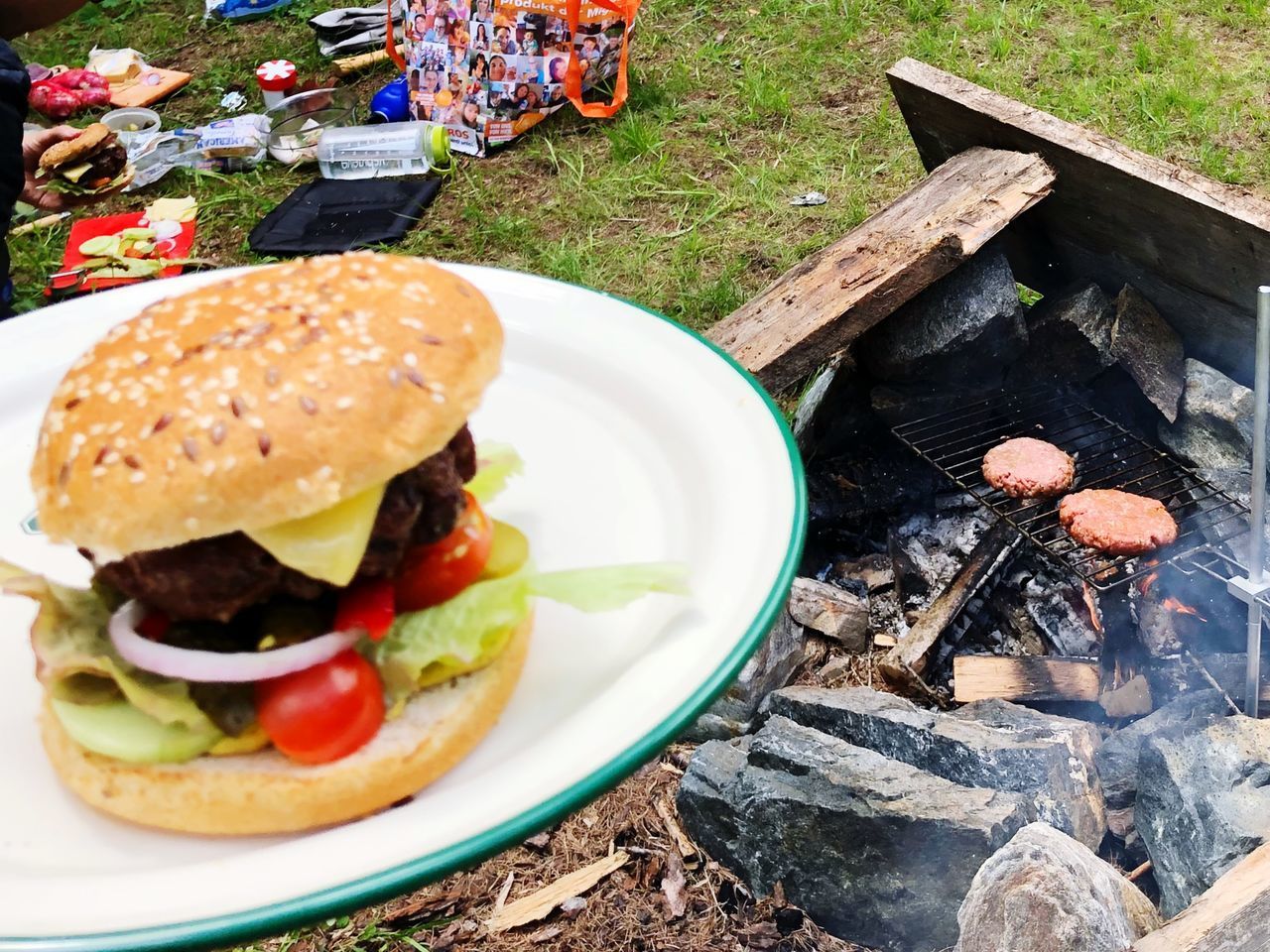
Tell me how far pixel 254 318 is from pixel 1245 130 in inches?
222

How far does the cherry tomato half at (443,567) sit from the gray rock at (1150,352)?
96.8 inches

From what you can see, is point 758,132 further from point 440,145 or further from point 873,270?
point 873,270

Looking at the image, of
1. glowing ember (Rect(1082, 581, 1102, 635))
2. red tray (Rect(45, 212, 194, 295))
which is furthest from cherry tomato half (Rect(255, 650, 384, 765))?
red tray (Rect(45, 212, 194, 295))

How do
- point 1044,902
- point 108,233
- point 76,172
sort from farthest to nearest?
1. point 76,172
2. point 108,233
3. point 1044,902

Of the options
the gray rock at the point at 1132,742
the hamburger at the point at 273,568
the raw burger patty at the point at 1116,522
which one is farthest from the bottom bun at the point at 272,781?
the raw burger patty at the point at 1116,522

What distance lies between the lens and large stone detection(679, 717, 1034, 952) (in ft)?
8.50

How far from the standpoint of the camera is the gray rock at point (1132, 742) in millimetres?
2949

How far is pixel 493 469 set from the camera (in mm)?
2354

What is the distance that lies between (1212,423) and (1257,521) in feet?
3.16

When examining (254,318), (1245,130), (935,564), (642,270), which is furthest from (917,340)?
(1245,130)

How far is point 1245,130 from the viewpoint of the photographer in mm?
5703

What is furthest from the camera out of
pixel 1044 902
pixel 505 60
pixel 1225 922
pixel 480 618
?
pixel 505 60

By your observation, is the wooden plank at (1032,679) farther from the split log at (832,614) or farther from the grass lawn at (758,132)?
the grass lawn at (758,132)

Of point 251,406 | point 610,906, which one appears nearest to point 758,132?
point 610,906
